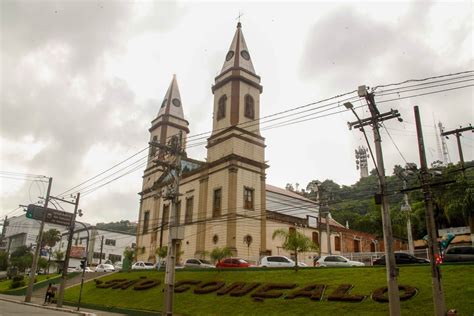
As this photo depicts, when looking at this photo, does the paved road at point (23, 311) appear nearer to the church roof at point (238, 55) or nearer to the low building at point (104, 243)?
the church roof at point (238, 55)

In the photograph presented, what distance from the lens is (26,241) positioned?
106000mm

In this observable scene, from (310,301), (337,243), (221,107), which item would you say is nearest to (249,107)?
(221,107)

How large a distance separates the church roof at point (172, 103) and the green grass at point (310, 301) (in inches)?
1235

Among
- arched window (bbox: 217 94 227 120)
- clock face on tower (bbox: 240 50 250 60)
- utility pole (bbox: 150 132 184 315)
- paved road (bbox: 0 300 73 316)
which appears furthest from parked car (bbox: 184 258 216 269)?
clock face on tower (bbox: 240 50 250 60)

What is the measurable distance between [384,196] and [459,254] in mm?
12159

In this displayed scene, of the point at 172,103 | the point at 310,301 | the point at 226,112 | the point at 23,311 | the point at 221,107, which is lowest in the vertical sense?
the point at 23,311

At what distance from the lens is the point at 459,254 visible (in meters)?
26.4

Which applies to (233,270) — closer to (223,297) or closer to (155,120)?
(223,297)

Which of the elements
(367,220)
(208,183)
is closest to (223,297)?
(208,183)

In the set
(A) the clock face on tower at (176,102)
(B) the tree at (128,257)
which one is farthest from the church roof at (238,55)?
(B) the tree at (128,257)

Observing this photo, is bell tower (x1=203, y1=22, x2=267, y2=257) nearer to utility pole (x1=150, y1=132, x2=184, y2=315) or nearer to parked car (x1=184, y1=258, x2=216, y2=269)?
parked car (x1=184, y1=258, x2=216, y2=269)

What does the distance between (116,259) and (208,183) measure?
60966mm

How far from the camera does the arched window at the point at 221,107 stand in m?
47.7

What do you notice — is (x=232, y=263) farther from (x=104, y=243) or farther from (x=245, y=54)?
(x=104, y=243)
